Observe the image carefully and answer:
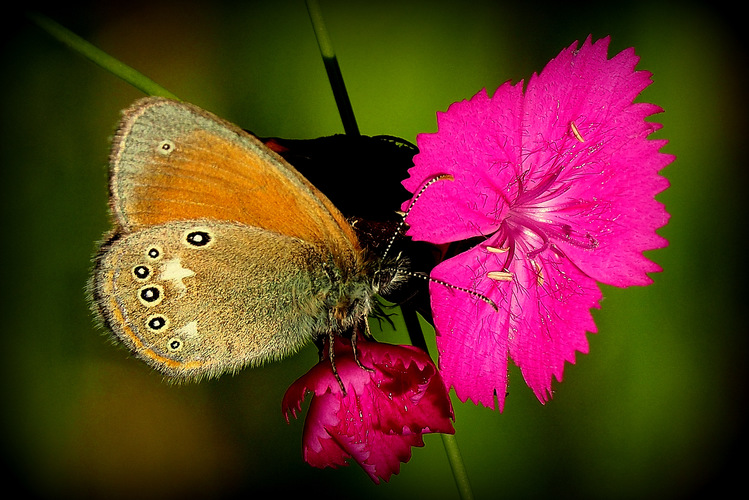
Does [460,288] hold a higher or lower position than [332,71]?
lower

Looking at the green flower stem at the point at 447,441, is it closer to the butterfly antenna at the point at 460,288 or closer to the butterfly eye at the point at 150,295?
the butterfly antenna at the point at 460,288

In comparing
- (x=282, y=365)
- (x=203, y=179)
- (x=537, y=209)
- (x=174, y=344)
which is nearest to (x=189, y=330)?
(x=174, y=344)

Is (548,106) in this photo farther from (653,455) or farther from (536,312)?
(653,455)

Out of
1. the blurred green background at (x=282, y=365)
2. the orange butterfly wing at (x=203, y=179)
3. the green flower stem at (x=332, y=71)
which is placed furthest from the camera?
the blurred green background at (x=282, y=365)

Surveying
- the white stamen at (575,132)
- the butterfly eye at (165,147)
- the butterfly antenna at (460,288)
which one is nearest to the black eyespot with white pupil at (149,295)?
the butterfly eye at (165,147)

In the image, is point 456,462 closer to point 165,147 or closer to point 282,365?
point 165,147

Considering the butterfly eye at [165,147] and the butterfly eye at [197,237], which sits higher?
the butterfly eye at [165,147]

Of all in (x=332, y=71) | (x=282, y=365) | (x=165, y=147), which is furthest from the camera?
(x=282, y=365)

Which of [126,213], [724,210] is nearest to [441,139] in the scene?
[126,213]
